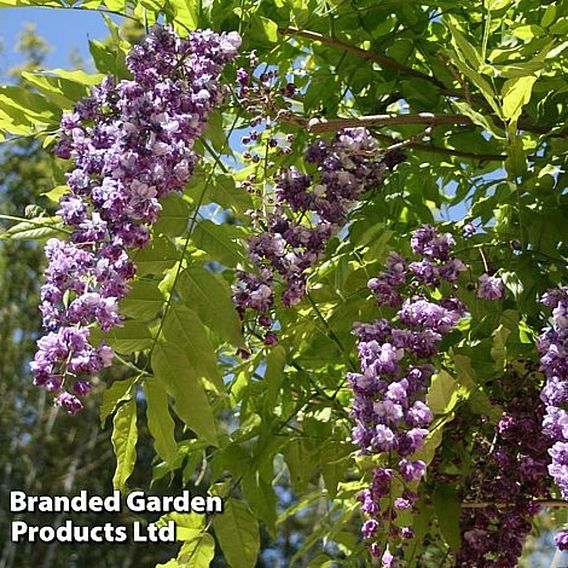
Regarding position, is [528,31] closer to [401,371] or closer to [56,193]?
[401,371]

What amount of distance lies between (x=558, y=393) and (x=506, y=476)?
0.19 meters

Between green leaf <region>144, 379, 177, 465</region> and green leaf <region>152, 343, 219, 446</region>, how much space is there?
1.6 inches

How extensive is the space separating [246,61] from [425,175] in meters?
0.26

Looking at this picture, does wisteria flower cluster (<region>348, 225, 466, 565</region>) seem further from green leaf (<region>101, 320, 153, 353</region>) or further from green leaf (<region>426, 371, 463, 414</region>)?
green leaf (<region>101, 320, 153, 353</region>)

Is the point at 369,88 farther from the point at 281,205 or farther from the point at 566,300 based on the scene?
the point at 566,300

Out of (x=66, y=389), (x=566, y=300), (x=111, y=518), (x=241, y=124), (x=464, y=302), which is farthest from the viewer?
(x=111, y=518)

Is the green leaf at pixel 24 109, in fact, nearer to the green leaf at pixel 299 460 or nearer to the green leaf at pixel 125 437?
the green leaf at pixel 125 437

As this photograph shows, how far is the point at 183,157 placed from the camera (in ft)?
2.10

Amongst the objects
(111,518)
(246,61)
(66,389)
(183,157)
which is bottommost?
(66,389)

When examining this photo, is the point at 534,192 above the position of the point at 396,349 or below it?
above

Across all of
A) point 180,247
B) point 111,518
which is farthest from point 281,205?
point 111,518

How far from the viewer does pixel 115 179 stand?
62 centimetres

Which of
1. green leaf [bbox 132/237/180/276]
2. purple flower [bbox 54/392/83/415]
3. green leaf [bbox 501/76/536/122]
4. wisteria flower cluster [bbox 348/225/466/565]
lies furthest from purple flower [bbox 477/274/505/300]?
purple flower [bbox 54/392/83/415]

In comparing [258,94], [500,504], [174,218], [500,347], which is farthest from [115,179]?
[500,504]
